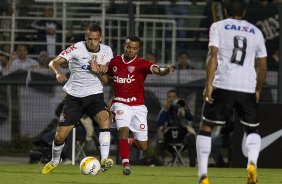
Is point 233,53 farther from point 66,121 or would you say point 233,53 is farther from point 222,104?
point 66,121

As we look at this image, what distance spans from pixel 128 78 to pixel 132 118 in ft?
2.07

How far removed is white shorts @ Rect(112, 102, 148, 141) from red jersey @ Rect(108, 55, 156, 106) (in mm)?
94

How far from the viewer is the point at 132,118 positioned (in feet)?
51.6

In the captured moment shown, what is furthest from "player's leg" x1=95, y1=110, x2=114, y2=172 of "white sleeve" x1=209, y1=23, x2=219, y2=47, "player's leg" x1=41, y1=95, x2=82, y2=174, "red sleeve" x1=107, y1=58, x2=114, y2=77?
"white sleeve" x1=209, y1=23, x2=219, y2=47

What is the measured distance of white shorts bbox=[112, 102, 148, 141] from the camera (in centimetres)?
1541

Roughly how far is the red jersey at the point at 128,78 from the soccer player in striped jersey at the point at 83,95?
27 cm

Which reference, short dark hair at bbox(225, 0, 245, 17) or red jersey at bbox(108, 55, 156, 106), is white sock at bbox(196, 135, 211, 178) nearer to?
short dark hair at bbox(225, 0, 245, 17)

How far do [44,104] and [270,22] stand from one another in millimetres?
5150

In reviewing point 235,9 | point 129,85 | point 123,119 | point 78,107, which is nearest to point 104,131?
point 123,119

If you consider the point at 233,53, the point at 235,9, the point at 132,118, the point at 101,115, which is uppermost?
the point at 235,9

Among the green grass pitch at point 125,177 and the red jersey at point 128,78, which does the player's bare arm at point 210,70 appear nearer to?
the green grass pitch at point 125,177

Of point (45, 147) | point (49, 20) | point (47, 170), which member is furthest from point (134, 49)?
point (49, 20)

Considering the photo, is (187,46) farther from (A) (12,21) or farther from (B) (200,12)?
(A) (12,21)

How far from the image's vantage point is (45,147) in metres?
20.2
